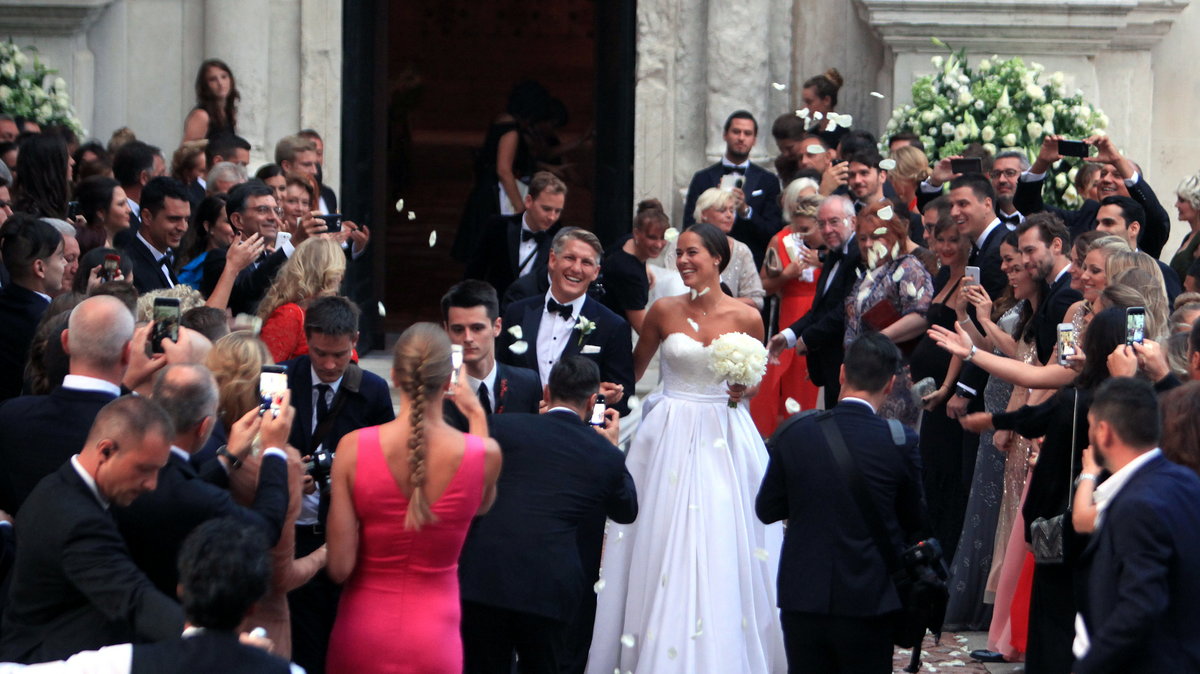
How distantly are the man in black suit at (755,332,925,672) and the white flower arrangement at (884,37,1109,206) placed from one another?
17.2 ft

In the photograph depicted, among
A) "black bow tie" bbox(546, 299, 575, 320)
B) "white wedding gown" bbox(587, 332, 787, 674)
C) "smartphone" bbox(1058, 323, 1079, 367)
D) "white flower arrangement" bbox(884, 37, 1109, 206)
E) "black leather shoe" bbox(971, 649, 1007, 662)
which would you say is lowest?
"black leather shoe" bbox(971, 649, 1007, 662)

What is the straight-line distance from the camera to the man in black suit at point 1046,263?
7324 millimetres

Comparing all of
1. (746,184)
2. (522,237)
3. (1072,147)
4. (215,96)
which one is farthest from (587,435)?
(215,96)

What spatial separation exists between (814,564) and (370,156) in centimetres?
784

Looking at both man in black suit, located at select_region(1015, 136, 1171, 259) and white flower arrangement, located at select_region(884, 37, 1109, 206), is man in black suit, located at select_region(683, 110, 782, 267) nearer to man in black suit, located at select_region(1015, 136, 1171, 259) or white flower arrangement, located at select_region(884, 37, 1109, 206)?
white flower arrangement, located at select_region(884, 37, 1109, 206)

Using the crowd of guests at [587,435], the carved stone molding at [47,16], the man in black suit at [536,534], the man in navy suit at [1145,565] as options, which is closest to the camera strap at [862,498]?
the crowd of guests at [587,435]

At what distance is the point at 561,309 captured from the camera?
7230mm

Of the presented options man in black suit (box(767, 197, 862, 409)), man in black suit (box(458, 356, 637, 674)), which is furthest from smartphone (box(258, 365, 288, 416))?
man in black suit (box(767, 197, 862, 409))

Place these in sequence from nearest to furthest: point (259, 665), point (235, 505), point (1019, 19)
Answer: point (259, 665) < point (235, 505) < point (1019, 19)

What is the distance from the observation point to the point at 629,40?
40.8 feet

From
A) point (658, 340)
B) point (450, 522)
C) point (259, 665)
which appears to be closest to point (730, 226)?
point (658, 340)

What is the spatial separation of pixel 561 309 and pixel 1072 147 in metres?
3.28

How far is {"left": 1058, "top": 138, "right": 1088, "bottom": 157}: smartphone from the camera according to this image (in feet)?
29.1

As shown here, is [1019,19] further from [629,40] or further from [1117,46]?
[629,40]
